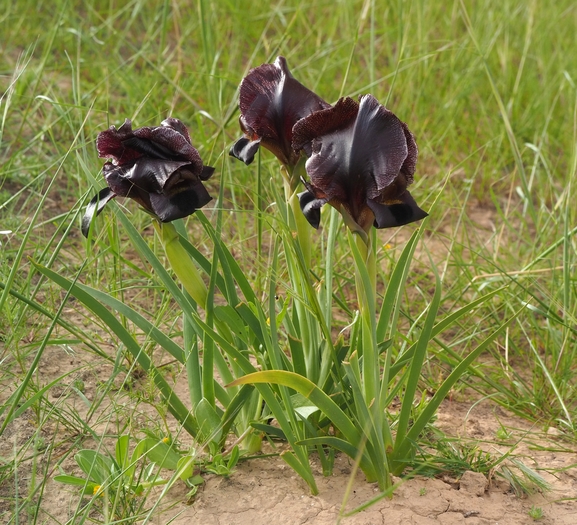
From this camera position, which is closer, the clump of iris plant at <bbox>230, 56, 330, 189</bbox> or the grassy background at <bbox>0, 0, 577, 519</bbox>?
the clump of iris plant at <bbox>230, 56, 330, 189</bbox>

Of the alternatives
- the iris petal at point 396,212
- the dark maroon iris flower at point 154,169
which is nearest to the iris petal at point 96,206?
the dark maroon iris flower at point 154,169

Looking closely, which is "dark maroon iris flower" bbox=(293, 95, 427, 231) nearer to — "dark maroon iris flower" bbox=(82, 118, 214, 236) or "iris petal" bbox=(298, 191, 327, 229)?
"iris petal" bbox=(298, 191, 327, 229)

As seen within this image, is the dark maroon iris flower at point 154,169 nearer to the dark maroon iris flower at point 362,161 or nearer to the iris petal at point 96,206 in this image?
the iris petal at point 96,206

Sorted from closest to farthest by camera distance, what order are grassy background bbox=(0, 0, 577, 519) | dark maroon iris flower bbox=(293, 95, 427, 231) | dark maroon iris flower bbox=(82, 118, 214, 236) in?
dark maroon iris flower bbox=(293, 95, 427, 231) → dark maroon iris flower bbox=(82, 118, 214, 236) → grassy background bbox=(0, 0, 577, 519)

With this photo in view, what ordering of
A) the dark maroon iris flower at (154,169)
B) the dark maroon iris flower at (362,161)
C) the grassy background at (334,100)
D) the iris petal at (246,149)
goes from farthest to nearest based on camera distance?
the grassy background at (334,100) < the iris petal at (246,149) < the dark maroon iris flower at (154,169) < the dark maroon iris flower at (362,161)

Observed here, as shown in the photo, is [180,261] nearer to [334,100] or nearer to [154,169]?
[154,169]

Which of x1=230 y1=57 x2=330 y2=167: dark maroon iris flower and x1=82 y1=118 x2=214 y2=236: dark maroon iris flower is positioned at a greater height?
x1=230 y1=57 x2=330 y2=167: dark maroon iris flower

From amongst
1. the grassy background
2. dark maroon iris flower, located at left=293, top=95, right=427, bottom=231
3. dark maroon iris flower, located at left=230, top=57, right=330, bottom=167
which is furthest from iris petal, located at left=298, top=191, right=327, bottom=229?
the grassy background

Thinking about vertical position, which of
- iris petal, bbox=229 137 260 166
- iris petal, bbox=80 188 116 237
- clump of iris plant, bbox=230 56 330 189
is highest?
clump of iris plant, bbox=230 56 330 189

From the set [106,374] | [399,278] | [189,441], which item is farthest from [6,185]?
[399,278]
